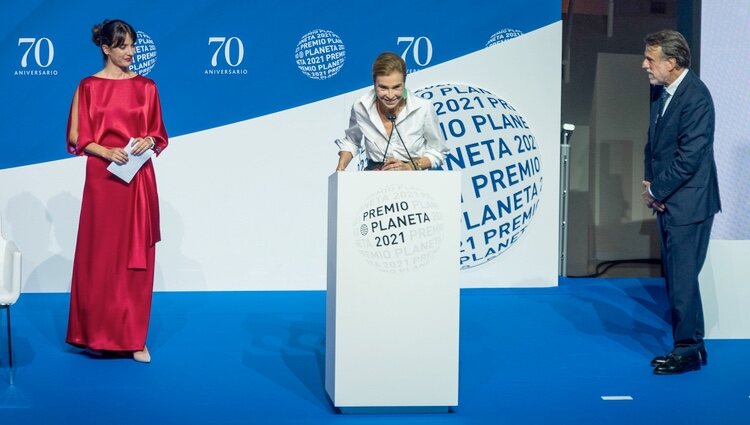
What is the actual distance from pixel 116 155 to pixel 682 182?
261cm

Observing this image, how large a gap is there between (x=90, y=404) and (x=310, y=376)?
96 centimetres

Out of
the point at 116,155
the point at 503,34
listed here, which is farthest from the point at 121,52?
the point at 503,34

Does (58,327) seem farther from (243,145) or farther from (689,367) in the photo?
(689,367)

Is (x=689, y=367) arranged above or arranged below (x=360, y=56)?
below

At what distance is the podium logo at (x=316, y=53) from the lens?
6.49 metres

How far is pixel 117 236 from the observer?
14.6ft

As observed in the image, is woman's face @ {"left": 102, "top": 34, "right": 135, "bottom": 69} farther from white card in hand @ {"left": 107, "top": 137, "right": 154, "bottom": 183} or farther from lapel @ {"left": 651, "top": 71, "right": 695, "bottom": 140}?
lapel @ {"left": 651, "top": 71, "right": 695, "bottom": 140}

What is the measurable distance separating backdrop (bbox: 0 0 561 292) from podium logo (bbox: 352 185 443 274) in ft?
10.6

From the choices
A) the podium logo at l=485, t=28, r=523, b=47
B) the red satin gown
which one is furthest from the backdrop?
the red satin gown

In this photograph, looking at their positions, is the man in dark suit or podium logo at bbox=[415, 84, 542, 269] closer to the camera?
the man in dark suit

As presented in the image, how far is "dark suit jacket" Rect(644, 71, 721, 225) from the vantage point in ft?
13.4

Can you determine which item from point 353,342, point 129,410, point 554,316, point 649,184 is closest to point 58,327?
point 129,410

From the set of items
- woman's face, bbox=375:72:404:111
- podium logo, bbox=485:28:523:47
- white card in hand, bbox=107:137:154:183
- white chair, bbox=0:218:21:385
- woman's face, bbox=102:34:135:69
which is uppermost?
podium logo, bbox=485:28:523:47

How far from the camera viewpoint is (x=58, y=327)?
5.20 metres
